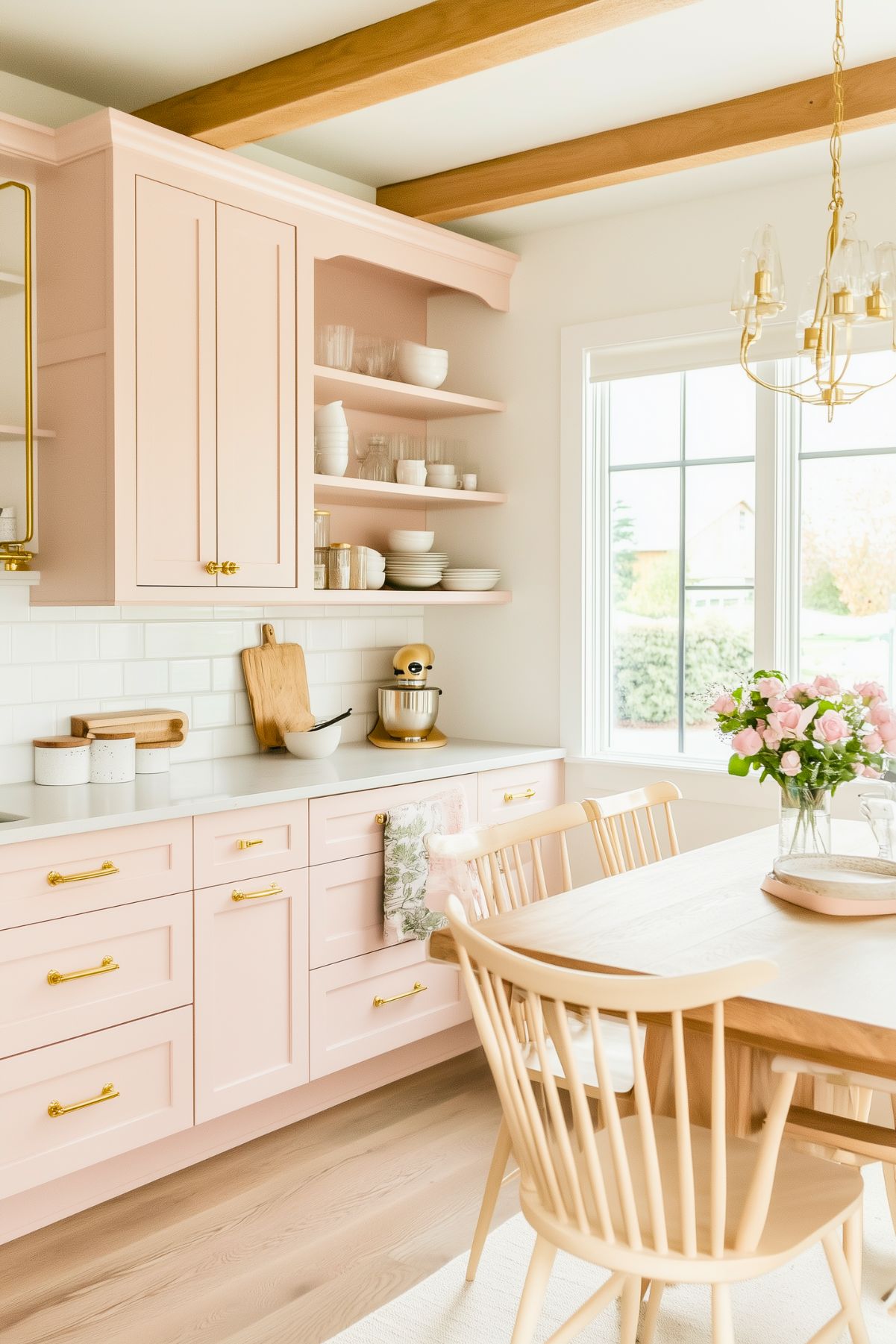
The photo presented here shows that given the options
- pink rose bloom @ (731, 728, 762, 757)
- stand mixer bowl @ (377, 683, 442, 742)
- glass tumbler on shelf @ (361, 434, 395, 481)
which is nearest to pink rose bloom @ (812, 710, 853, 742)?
pink rose bloom @ (731, 728, 762, 757)

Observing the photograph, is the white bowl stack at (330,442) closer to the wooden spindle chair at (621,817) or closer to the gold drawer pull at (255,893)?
the gold drawer pull at (255,893)

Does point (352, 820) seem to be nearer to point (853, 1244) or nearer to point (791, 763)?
point (791, 763)

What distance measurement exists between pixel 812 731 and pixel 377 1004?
1671 millimetres

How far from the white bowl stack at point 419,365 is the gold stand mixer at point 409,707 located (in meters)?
0.89

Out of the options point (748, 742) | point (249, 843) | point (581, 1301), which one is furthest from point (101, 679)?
point (581, 1301)

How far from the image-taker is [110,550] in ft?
9.54

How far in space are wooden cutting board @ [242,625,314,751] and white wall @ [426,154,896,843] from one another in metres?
0.72

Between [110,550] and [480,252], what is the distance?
5.88ft

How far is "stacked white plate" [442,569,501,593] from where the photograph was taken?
4094 mm

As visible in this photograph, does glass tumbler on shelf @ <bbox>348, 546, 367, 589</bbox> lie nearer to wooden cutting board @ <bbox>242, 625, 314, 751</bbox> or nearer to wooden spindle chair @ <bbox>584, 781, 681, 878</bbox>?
wooden cutting board @ <bbox>242, 625, 314, 751</bbox>

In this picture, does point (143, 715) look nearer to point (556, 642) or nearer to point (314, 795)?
point (314, 795)

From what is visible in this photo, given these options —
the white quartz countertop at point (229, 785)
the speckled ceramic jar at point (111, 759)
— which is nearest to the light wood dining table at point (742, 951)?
the white quartz countertop at point (229, 785)

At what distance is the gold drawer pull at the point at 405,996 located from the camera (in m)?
3.39

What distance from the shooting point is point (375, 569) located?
383 centimetres
